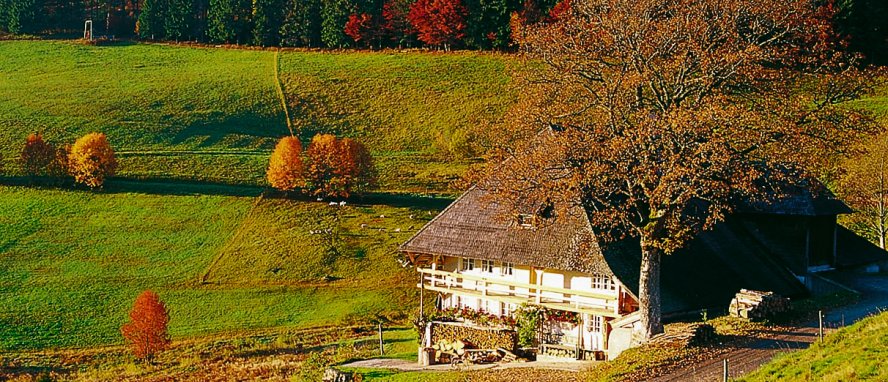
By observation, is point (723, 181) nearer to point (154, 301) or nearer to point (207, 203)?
point (154, 301)

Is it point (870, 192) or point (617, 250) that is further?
point (870, 192)

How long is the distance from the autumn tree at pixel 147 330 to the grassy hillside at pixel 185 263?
3.25 m

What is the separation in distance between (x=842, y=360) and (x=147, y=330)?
111 feet

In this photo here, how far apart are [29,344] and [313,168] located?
27181 millimetres

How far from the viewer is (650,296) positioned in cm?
2592

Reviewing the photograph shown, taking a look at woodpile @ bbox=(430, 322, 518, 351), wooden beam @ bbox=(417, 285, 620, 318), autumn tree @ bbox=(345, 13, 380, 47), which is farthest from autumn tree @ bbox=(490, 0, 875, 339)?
autumn tree @ bbox=(345, 13, 380, 47)

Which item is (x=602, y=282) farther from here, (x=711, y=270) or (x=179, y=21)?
(x=179, y=21)

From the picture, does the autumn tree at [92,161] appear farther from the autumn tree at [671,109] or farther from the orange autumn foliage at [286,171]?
the autumn tree at [671,109]

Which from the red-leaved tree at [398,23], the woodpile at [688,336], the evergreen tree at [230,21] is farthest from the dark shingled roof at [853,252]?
the evergreen tree at [230,21]

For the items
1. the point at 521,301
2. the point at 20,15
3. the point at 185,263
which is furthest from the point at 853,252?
the point at 20,15

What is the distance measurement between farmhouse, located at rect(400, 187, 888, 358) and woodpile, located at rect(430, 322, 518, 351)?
124 cm

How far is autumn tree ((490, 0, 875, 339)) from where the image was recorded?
2350cm

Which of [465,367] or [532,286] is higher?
[532,286]

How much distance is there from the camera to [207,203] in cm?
6812
